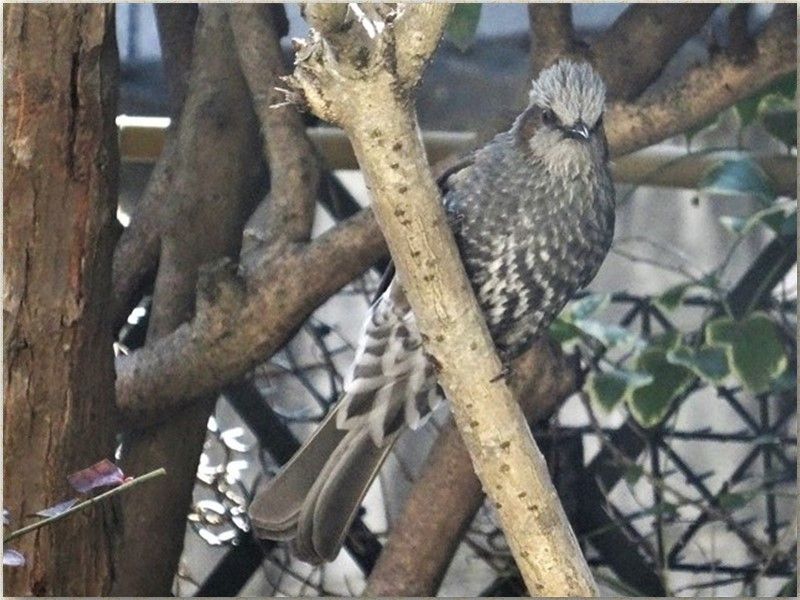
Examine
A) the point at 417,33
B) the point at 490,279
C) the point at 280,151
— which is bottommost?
the point at 490,279

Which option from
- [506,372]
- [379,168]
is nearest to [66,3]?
[379,168]

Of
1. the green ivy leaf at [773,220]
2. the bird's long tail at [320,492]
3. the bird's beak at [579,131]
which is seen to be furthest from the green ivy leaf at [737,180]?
the bird's long tail at [320,492]

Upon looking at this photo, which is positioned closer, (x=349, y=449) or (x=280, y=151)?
(x=349, y=449)

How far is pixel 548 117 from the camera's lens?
1.34 metres

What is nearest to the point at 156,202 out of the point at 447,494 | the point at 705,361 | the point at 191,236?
the point at 191,236

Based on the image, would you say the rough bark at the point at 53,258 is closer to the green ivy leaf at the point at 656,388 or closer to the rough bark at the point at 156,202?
the rough bark at the point at 156,202

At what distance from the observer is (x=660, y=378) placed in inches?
64.6

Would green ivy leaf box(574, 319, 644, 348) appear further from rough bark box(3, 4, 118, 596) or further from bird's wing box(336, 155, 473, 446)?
rough bark box(3, 4, 118, 596)

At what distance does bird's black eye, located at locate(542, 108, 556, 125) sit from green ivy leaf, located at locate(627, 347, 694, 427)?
454 mm

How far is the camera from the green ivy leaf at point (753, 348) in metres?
1.58

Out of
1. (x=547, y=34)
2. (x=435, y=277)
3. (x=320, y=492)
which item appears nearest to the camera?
(x=435, y=277)

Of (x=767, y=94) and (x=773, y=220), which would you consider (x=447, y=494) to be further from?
(x=767, y=94)

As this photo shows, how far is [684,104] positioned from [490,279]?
47cm

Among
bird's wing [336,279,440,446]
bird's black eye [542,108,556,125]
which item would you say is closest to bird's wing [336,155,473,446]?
bird's wing [336,279,440,446]
